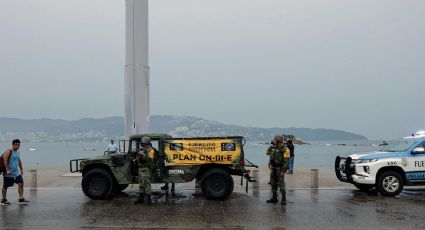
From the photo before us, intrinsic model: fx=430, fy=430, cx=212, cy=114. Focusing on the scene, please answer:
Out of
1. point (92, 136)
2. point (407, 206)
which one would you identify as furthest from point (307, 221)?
point (92, 136)

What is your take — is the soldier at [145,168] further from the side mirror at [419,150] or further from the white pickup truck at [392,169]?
the side mirror at [419,150]

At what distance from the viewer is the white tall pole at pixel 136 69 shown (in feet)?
55.9

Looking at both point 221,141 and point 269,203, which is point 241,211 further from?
point 221,141

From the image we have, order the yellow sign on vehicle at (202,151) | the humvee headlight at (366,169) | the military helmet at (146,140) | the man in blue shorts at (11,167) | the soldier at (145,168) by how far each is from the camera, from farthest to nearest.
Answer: the humvee headlight at (366,169) < the yellow sign on vehicle at (202,151) < the military helmet at (146,140) < the soldier at (145,168) < the man in blue shorts at (11,167)

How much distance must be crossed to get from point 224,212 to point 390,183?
536cm

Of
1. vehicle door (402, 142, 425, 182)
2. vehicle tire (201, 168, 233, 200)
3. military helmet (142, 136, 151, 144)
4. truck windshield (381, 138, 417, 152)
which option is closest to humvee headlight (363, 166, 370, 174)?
vehicle door (402, 142, 425, 182)

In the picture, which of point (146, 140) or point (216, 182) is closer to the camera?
point (146, 140)

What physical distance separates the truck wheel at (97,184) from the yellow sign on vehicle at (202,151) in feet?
5.70

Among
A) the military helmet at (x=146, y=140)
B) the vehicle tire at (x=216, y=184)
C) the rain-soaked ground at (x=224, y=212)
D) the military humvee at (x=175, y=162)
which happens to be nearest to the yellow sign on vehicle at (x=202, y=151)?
the military humvee at (x=175, y=162)

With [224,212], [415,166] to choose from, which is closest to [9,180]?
[224,212]

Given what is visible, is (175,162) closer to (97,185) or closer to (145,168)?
(145,168)

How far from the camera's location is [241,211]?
9789mm

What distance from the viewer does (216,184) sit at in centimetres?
1148

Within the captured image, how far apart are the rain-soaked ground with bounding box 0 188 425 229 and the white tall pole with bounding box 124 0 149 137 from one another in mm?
5031
